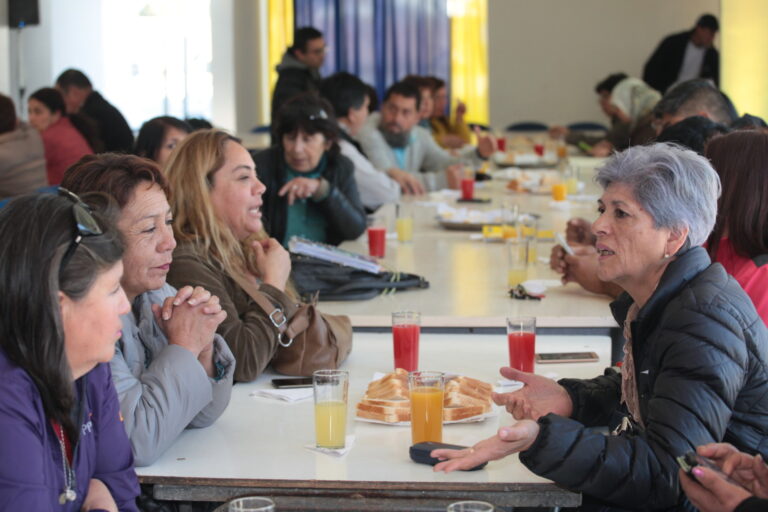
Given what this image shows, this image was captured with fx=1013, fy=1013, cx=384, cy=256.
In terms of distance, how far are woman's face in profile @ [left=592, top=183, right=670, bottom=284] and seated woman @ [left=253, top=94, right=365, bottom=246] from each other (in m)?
2.45

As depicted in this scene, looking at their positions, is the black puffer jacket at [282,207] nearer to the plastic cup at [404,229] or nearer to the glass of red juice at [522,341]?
the plastic cup at [404,229]

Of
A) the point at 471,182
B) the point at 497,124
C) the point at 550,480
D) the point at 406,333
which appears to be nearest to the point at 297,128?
the point at 471,182

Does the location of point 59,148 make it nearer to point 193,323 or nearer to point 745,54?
point 745,54

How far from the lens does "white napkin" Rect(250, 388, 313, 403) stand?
2.25 metres

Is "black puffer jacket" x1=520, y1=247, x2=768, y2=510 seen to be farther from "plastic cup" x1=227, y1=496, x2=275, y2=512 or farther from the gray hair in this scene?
"plastic cup" x1=227, y1=496, x2=275, y2=512

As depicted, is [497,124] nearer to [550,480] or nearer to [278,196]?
[278,196]

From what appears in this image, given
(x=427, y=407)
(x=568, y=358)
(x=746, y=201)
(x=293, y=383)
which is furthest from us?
(x=568, y=358)

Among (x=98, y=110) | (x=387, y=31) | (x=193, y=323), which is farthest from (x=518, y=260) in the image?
(x=387, y=31)

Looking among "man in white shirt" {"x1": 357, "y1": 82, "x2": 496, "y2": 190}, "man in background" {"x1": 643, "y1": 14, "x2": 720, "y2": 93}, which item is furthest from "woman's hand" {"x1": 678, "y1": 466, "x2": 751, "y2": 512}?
"man in background" {"x1": 643, "y1": 14, "x2": 720, "y2": 93}

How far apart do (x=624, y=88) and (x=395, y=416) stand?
26.4ft

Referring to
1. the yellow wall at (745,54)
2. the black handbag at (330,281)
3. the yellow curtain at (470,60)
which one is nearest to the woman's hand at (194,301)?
the black handbag at (330,281)

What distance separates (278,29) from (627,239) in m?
10.9

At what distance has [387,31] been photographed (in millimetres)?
12406

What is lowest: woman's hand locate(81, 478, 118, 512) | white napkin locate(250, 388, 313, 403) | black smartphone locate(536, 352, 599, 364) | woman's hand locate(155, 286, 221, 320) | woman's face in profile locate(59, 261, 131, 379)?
white napkin locate(250, 388, 313, 403)
